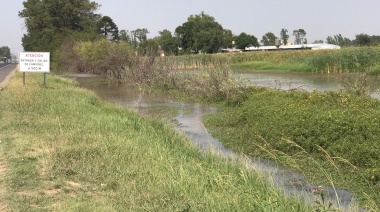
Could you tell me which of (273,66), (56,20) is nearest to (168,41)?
(56,20)

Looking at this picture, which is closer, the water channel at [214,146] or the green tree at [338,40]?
the water channel at [214,146]

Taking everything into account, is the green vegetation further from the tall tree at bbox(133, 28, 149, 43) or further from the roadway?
the tall tree at bbox(133, 28, 149, 43)

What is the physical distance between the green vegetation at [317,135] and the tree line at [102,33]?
66.8 feet

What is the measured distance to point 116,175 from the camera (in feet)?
20.3

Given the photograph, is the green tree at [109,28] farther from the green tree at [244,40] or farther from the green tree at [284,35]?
the green tree at [284,35]

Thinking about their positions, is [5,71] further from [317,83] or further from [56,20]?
[317,83]

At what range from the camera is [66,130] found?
9.36 metres

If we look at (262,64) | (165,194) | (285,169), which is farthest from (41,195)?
(262,64)

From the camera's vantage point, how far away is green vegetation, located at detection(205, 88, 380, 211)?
736 cm

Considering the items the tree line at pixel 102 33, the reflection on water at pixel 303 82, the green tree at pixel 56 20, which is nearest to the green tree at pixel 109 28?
the tree line at pixel 102 33

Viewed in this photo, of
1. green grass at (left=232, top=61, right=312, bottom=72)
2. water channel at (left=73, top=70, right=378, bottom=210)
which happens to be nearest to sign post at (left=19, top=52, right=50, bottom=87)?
water channel at (left=73, top=70, right=378, bottom=210)

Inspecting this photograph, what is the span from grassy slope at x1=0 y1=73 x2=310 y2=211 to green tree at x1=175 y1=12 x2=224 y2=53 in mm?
85358

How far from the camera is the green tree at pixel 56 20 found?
215ft

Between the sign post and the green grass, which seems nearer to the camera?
the sign post
